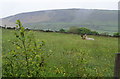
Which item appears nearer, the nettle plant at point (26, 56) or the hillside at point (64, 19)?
the nettle plant at point (26, 56)

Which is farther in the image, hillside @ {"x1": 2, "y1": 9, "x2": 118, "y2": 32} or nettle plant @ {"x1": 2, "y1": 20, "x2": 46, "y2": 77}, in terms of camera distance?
hillside @ {"x1": 2, "y1": 9, "x2": 118, "y2": 32}

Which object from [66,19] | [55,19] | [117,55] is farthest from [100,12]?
[117,55]

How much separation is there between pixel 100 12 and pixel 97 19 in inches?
75.3

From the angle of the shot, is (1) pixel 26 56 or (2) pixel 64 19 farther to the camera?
(2) pixel 64 19

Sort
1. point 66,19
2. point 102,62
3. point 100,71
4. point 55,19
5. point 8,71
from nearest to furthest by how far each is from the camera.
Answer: point 8,71 → point 100,71 → point 102,62 → point 55,19 → point 66,19

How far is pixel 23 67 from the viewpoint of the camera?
5387 millimetres

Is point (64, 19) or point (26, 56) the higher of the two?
point (64, 19)

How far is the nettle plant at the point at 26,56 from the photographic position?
4273mm

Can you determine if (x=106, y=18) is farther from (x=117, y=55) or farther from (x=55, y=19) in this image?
(x=117, y=55)

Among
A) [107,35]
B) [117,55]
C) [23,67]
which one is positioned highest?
[117,55]

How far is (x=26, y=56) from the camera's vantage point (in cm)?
459

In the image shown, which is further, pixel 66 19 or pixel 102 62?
pixel 66 19

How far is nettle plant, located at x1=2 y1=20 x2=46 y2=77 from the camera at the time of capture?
4273mm

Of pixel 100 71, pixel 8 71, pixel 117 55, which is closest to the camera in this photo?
pixel 117 55
